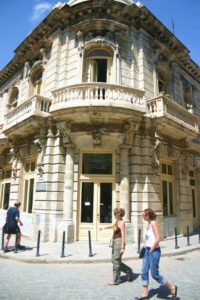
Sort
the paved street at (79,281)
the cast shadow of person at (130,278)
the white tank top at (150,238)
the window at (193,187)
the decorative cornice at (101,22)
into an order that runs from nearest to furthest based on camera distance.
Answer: the white tank top at (150,238) → the paved street at (79,281) → the cast shadow of person at (130,278) → the decorative cornice at (101,22) → the window at (193,187)

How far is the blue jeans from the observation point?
4.68 metres

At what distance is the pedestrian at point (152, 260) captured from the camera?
4.70 metres

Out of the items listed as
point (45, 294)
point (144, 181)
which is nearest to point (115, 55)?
point (144, 181)

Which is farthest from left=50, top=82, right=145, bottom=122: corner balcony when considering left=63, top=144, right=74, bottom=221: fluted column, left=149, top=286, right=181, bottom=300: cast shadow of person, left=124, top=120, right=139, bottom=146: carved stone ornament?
left=149, top=286, right=181, bottom=300: cast shadow of person

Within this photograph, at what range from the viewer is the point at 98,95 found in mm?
10867

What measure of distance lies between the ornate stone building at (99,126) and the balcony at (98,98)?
0.05 m

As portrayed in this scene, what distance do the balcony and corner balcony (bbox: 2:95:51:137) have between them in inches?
36.0

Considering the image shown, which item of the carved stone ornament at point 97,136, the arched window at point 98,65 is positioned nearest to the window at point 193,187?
the carved stone ornament at point 97,136

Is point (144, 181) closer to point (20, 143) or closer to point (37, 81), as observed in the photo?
point (20, 143)

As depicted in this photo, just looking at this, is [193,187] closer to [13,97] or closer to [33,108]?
[33,108]

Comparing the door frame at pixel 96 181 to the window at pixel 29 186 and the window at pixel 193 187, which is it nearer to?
the window at pixel 29 186

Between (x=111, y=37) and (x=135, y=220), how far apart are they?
9.43m

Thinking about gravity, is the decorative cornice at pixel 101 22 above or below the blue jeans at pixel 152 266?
above

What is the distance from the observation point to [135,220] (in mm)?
10789
